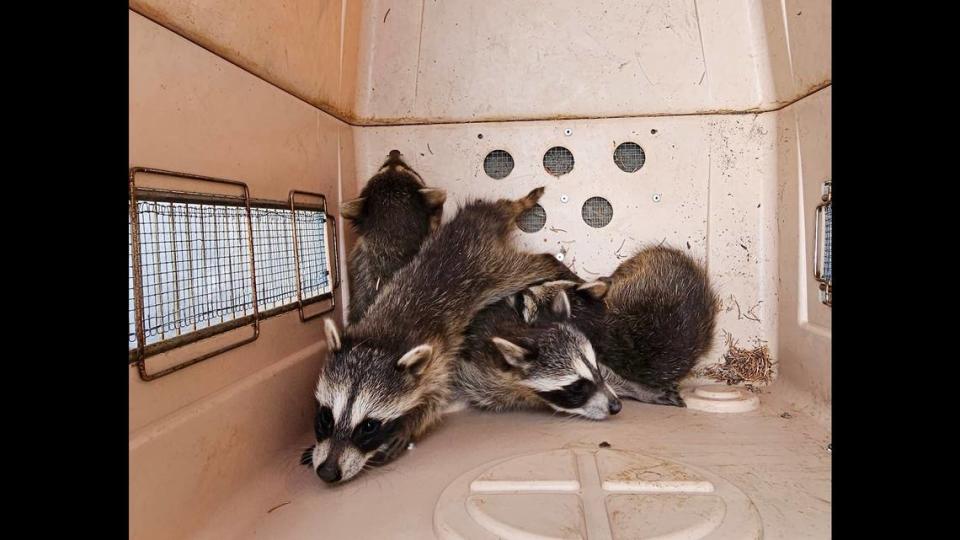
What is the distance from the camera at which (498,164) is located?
3602 mm

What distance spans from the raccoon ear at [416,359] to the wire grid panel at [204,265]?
56cm

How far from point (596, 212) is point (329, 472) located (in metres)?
2.04

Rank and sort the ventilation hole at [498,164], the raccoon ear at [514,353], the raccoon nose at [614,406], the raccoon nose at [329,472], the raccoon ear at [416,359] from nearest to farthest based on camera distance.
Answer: the raccoon nose at [329,472], the raccoon ear at [416,359], the raccoon nose at [614,406], the raccoon ear at [514,353], the ventilation hole at [498,164]

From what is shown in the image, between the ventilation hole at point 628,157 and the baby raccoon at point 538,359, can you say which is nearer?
the baby raccoon at point 538,359

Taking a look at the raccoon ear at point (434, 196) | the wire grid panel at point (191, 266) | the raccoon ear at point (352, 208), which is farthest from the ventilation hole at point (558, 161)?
the wire grid panel at point (191, 266)

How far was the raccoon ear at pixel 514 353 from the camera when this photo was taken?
3.01 meters

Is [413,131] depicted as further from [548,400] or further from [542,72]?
[548,400]

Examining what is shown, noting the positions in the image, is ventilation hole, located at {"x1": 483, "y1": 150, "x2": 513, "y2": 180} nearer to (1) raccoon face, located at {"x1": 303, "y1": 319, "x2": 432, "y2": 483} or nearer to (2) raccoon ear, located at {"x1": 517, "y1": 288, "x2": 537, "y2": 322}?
(2) raccoon ear, located at {"x1": 517, "y1": 288, "x2": 537, "y2": 322}

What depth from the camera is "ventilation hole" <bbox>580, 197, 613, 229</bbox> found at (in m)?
3.53

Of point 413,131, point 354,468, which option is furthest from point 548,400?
point 413,131

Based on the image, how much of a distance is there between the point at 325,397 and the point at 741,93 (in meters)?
2.54

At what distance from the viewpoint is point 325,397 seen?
95.4 inches

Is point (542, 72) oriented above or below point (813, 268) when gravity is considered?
above

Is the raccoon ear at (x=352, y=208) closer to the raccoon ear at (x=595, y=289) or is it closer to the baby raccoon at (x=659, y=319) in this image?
the raccoon ear at (x=595, y=289)
